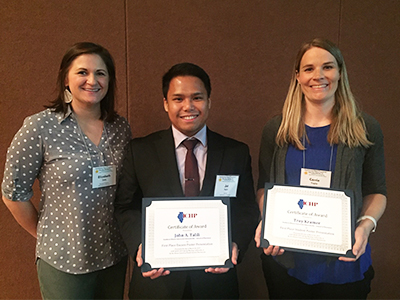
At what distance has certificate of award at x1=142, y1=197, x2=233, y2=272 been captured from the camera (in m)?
1.31

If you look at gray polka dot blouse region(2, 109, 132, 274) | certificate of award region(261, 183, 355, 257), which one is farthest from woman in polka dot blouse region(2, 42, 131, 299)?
certificate of award region(261, 183, 355, 257)

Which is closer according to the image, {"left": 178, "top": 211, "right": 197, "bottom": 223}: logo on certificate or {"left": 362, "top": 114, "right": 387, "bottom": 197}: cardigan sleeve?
{"left": 178, "top": 211, "right": 197, "bottom": 223}: logo on certificate

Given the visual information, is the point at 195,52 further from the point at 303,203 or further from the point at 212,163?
the point at 303,203

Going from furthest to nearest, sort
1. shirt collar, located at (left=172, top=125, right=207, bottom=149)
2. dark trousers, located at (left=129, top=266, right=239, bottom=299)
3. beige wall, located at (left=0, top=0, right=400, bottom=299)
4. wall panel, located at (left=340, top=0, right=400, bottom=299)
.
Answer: wall panel, located at (left=340, top=0, right=400, bottom=299) < beige wall, located at (left=0, top=0, right=400, bottom=299) < shirt collar, located at (left=172, top=125, right=207, bottom=149) < dark trousers, located at (left=129, top=266, right=239, bottom=299)

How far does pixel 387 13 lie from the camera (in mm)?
2332

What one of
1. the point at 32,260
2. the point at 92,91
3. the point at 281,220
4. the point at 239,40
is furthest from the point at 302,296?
the point at 32,260

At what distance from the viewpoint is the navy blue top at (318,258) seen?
1.45 metres

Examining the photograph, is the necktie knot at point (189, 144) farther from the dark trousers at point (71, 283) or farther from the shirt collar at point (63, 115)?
the dark trousers at point (71, 283)

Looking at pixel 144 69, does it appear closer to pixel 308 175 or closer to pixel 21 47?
pixel 21 47

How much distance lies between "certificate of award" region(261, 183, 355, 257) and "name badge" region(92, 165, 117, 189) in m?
0.91

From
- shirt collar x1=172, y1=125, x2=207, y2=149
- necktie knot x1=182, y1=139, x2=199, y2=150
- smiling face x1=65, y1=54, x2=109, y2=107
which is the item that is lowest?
necktie knot x1=182, y1=139, x2=199, y2=150

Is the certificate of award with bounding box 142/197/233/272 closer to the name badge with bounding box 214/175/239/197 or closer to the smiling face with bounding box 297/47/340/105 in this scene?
the name badge with bounding box 214/175/239/197

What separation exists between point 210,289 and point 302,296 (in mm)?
549

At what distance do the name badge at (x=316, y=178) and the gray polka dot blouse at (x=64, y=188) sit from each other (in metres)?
1.13
